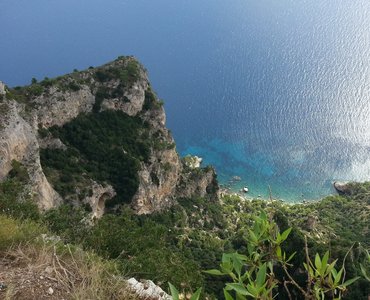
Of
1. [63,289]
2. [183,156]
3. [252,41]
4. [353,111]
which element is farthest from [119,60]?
[252,41]

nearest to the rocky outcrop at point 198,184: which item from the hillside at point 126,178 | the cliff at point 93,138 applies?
the hillside at point 126,178

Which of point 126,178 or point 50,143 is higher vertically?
point 126,178

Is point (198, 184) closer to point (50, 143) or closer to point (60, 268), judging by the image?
point (50, 143)

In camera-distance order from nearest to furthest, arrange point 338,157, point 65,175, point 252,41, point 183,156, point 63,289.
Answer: point 63,289 < point 65,175 < point 338,157 < point 183,156 < point 252,41

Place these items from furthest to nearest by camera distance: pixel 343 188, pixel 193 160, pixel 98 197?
pixel 193 160 < pixel 343 188 < pixel 98 197

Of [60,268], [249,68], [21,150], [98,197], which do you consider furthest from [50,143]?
[249,68]

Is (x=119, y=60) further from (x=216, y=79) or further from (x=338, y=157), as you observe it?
(x=216, y=79)
